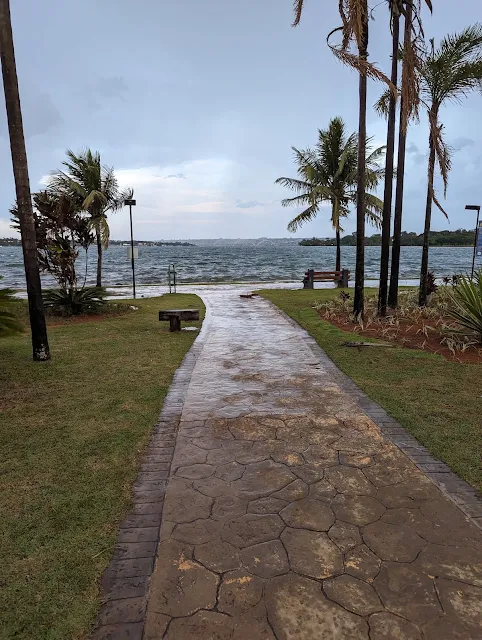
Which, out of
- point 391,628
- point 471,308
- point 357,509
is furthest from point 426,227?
point 391,628

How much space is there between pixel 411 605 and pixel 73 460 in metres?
3.01

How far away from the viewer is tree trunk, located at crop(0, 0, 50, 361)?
20.8ft

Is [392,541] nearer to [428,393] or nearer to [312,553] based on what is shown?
[312,553]

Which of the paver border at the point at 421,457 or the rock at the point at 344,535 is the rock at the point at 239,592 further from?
the paver border at the point at 421,457

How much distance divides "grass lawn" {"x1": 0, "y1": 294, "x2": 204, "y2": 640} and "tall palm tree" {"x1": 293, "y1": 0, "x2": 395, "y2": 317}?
17.4 feet

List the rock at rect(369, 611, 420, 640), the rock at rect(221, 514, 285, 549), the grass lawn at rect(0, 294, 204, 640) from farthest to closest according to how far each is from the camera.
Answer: the rock at rect(221, 514, 285, 549) → the grass lawn at rect(0, 294, 204, 640) → the rock at rect(369, 611, 420, 640)

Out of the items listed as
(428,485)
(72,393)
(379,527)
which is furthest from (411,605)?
(72,393)

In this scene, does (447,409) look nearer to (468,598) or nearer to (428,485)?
(428,485)

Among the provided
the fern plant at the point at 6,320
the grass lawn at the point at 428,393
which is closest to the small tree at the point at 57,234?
the fern plant at the point at 6,320

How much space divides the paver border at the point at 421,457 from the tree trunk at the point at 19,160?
17.2ft

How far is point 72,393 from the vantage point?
5.74 meters

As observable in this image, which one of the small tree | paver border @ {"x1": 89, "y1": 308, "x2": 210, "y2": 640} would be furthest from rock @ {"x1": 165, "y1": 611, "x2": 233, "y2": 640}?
the small tree

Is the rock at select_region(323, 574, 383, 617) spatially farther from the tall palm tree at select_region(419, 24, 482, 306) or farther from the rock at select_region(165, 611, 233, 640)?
the tall palm tree at select_region(419, 24, 482, 306)

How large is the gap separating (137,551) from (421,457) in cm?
266
